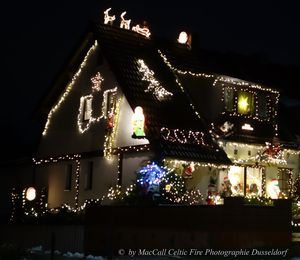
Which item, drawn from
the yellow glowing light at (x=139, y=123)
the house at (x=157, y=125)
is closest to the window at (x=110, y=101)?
the house at (x=157, y=125)

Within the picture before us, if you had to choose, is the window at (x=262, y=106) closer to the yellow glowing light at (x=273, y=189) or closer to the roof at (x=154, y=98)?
the yellow glowing light at (x=273, y=189)

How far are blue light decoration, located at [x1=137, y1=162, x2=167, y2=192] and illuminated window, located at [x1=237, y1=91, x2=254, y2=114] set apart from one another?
23.3 feet

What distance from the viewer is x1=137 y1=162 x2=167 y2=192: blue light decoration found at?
2702 centimetres

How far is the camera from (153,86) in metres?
31.3

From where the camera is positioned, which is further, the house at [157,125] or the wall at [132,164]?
the house at [157,125]

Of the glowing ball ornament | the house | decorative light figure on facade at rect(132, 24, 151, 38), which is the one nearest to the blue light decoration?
the house

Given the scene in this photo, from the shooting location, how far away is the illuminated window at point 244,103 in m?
33.1

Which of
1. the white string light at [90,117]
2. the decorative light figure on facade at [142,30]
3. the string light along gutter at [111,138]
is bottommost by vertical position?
the string light along gutter at [111,138]

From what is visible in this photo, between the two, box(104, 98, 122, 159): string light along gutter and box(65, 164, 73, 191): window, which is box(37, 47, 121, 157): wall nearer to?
box(104, 98, 122, 159): string light along gutter

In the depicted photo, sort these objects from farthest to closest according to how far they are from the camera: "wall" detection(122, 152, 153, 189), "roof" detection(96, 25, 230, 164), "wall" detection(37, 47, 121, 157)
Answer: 1. "wall" detection(37, 47, 121, 157)
2. "wall" detection(122, 152, 153, 189)
3. "roof" detection(96, 25, 230, 164)

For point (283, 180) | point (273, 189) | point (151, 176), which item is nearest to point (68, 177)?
point (151, 176)

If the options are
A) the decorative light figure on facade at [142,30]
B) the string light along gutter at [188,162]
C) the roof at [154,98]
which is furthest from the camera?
the decorative light figure on facade at [142,30]

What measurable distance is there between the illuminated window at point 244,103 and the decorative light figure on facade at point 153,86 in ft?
12.6

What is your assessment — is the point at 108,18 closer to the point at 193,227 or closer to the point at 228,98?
the point at 228,98
